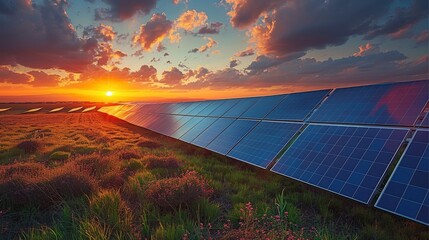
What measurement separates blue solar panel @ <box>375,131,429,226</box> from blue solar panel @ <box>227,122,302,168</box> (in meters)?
3.82

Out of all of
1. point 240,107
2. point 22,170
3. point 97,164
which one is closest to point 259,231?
point 97,164

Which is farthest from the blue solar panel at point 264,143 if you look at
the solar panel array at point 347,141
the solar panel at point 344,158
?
the solar panel at point 344,158

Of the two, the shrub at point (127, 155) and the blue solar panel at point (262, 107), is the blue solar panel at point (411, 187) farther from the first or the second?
the shrub at point (127, 155)

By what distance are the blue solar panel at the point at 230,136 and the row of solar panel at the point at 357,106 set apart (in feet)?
2.64

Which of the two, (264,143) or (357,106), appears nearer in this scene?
(357,106)

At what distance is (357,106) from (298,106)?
299 centimetres

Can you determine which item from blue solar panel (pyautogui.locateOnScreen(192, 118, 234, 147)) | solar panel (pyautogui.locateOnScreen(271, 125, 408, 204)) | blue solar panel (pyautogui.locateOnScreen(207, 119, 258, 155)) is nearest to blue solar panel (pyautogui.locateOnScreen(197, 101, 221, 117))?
blue solar panel (pyautogui.locateOnScreen(192, 118, 234, 147))

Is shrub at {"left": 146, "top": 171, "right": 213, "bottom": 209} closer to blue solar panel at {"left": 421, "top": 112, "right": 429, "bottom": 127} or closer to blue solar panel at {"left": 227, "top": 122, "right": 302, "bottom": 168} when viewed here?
blue solar panel at {"left": 227, "top": 122, "right": 302, "bottom": 168}

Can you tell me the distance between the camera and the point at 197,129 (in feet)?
52.4

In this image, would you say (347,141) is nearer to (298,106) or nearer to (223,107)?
(298,106)

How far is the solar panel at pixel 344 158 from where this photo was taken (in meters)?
6.13

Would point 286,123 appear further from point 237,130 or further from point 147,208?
point 147,208

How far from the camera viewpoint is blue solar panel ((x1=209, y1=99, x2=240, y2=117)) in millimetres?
17683

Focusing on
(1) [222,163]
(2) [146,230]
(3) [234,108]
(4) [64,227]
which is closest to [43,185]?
(4) [64,227]
